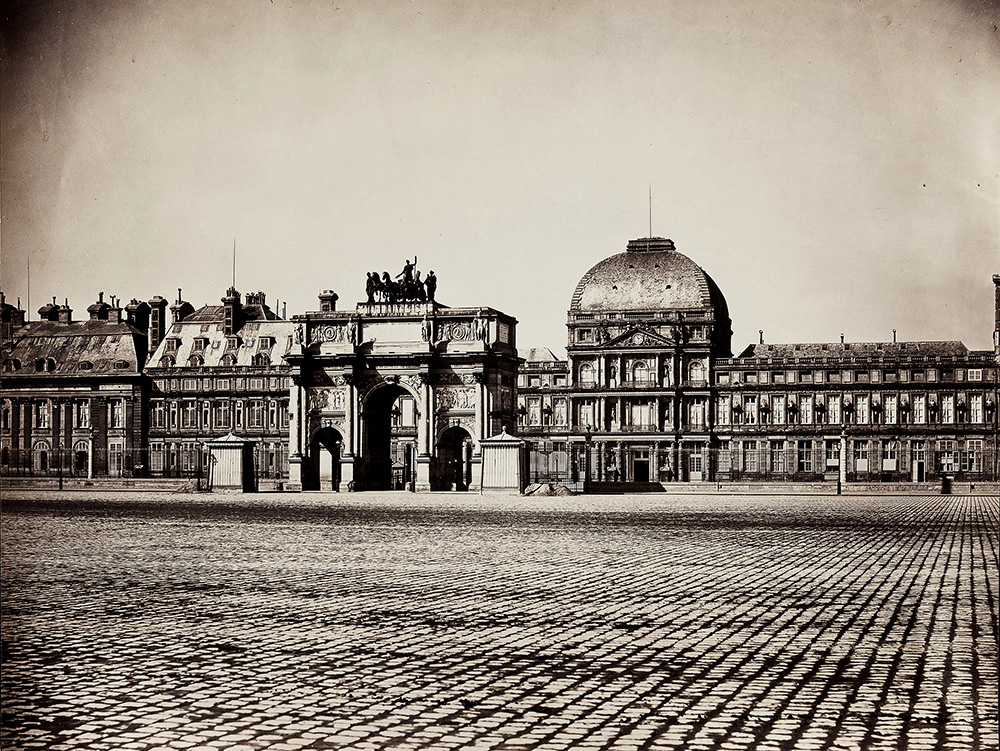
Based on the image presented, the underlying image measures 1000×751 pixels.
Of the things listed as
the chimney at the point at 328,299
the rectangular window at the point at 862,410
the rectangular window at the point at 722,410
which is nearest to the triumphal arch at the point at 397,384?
the chimney at the point at 328,299

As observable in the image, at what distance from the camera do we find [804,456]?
322 ft

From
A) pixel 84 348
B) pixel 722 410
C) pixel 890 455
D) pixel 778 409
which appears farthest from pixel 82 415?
pixel 890 455

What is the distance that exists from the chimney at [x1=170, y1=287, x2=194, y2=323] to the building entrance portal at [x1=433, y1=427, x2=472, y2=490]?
3814 centimetres

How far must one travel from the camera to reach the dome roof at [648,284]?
105 meters

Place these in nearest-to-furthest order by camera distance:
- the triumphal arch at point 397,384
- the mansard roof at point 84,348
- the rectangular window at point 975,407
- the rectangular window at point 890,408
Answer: the triumphal arch at point 397,384, the mansard roof at point 84,348, the rectangular window at point 975,407, the rectangular window at point 890,408

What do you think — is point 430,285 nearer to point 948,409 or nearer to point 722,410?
point 722,410

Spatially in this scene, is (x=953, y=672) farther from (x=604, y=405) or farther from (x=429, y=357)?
(x=604, y=405)

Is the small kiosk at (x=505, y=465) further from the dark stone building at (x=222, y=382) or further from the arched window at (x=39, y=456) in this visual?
the arched window at (x=39, y=456)

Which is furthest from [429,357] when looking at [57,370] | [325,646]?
[325,646]

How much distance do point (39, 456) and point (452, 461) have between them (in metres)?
36.1

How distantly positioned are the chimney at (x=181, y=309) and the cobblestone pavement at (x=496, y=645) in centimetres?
7413

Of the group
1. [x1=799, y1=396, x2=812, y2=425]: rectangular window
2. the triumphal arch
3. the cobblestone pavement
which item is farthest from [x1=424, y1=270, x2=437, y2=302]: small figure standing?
[x1=799, y1=396, x2=812, y2=425]: rectangular window

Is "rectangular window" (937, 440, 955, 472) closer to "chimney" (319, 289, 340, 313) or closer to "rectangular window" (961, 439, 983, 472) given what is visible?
"rectangular window" (961, 439, 983, 472)

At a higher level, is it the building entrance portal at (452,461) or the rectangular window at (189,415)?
the rectangular window at (189,415)
